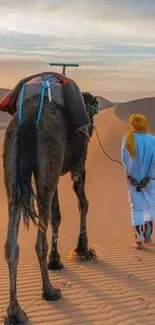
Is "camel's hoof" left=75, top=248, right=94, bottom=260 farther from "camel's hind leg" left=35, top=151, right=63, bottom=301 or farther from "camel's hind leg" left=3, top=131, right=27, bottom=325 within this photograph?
"camel's hind leg" left=3, top=131, right=27, bottom=325

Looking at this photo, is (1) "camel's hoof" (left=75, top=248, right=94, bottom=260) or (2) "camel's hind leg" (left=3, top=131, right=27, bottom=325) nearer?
(2) "camel's hind leg" (left=3, top=131, right=27, bottom=325)

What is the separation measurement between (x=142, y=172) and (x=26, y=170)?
9.95 feet

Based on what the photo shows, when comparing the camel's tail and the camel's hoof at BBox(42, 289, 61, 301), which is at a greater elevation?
the camel's tail

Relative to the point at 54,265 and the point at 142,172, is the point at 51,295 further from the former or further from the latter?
the point at 142,172

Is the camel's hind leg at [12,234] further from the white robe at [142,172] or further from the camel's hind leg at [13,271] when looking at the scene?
A: the white robe at [142,172]

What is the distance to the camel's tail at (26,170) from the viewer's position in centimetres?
507

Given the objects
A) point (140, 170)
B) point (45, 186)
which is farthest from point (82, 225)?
point (45, 186)

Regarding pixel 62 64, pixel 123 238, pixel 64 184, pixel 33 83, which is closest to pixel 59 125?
pixel 33 83

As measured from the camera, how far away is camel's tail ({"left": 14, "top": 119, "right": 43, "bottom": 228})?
5070 mm

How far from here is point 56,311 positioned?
17.3 ft

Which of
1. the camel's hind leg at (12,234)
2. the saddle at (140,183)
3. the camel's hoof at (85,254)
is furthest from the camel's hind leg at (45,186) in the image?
the saddle at (140,183)

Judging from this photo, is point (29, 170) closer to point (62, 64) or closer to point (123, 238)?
point (62, 64)

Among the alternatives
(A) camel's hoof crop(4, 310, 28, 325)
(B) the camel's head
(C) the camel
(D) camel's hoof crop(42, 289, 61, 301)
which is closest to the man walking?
(B) the camel's head

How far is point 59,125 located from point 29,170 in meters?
0.70
